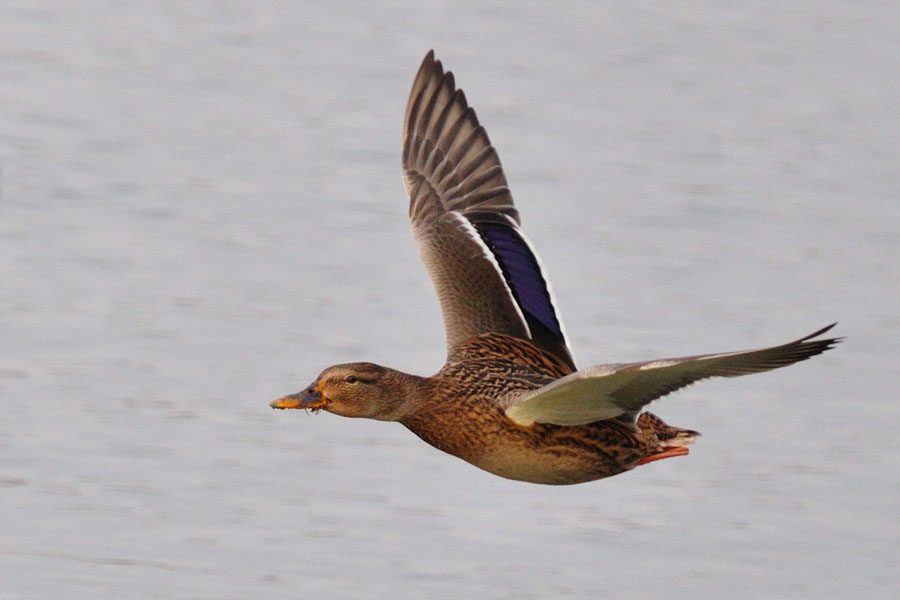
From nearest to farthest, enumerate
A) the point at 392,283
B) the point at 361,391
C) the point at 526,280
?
the point at 361,391 → the point at 526,280 → the point at 392,283

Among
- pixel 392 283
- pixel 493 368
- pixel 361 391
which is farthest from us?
pixel 392 283

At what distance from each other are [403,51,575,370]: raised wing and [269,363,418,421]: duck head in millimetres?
718

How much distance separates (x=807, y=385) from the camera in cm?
1373

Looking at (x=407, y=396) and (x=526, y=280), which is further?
(x=526, y=280)

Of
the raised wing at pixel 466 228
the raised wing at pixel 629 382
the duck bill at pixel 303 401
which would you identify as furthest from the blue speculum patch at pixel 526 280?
the duck bill at pixel 303 401

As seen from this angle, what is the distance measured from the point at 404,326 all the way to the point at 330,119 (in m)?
5.47

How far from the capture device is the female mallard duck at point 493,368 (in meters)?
8.53

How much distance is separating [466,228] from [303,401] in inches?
70.7

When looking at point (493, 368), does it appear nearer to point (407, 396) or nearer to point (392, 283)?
point (407, 396)

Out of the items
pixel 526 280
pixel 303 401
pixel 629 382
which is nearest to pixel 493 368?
pixel 526 280

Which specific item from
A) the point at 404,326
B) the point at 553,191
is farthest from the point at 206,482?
the point at 553,191

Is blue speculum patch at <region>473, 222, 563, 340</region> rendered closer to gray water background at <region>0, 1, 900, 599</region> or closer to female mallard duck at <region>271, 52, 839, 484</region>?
female mallard duck at <region>271, 52, 839, 484</region>

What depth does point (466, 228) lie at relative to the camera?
10289mm

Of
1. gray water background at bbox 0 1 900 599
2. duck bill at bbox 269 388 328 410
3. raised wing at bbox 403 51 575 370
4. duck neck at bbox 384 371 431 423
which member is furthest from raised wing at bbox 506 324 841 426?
gray water background at bbox 0 1 900 599
